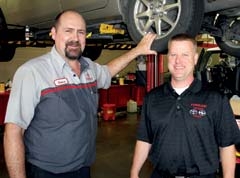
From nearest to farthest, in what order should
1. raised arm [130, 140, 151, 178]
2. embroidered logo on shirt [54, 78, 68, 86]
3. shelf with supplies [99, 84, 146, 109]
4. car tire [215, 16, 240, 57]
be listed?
embroidered logo on shirt [54, 78, 68, 86], raised arm [130, 140, 151, 178], car tire [215, 16, 240, 57], shelf with supplies [99, 84, 146, 109]

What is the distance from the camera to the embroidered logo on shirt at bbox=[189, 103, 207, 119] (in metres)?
1.97

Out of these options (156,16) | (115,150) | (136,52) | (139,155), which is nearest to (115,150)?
(115,150)

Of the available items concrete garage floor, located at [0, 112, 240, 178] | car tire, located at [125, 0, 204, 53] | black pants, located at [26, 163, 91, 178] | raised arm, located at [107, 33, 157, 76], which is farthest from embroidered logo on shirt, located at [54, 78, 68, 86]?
concrete garage floor, located at [0, 112, 240, 178]

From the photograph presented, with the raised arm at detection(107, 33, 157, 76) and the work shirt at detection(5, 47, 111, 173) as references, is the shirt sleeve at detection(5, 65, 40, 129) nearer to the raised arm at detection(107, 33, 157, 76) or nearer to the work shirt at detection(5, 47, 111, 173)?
the work shirt at detection(5, 47, 111, 173)

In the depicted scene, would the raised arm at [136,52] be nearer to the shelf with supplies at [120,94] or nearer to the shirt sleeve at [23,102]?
the shirt sleeve at [23,102]

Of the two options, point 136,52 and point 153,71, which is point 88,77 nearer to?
point 136,52

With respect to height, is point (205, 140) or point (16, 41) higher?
point (16, 41)

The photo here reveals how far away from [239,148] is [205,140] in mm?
2169

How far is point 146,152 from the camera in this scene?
2.23 m

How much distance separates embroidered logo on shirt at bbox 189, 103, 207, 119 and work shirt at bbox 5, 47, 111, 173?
61 cm

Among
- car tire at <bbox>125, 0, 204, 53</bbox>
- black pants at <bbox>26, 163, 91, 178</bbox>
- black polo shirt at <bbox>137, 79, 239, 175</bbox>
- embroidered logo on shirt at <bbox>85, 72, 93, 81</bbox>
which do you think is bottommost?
black pants at <bbox>26, 163, 91, 178</bbox>

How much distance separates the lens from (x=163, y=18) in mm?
2777

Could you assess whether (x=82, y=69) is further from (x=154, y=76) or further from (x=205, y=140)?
(x=154, y=76)

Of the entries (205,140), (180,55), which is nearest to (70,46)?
(180,55)
